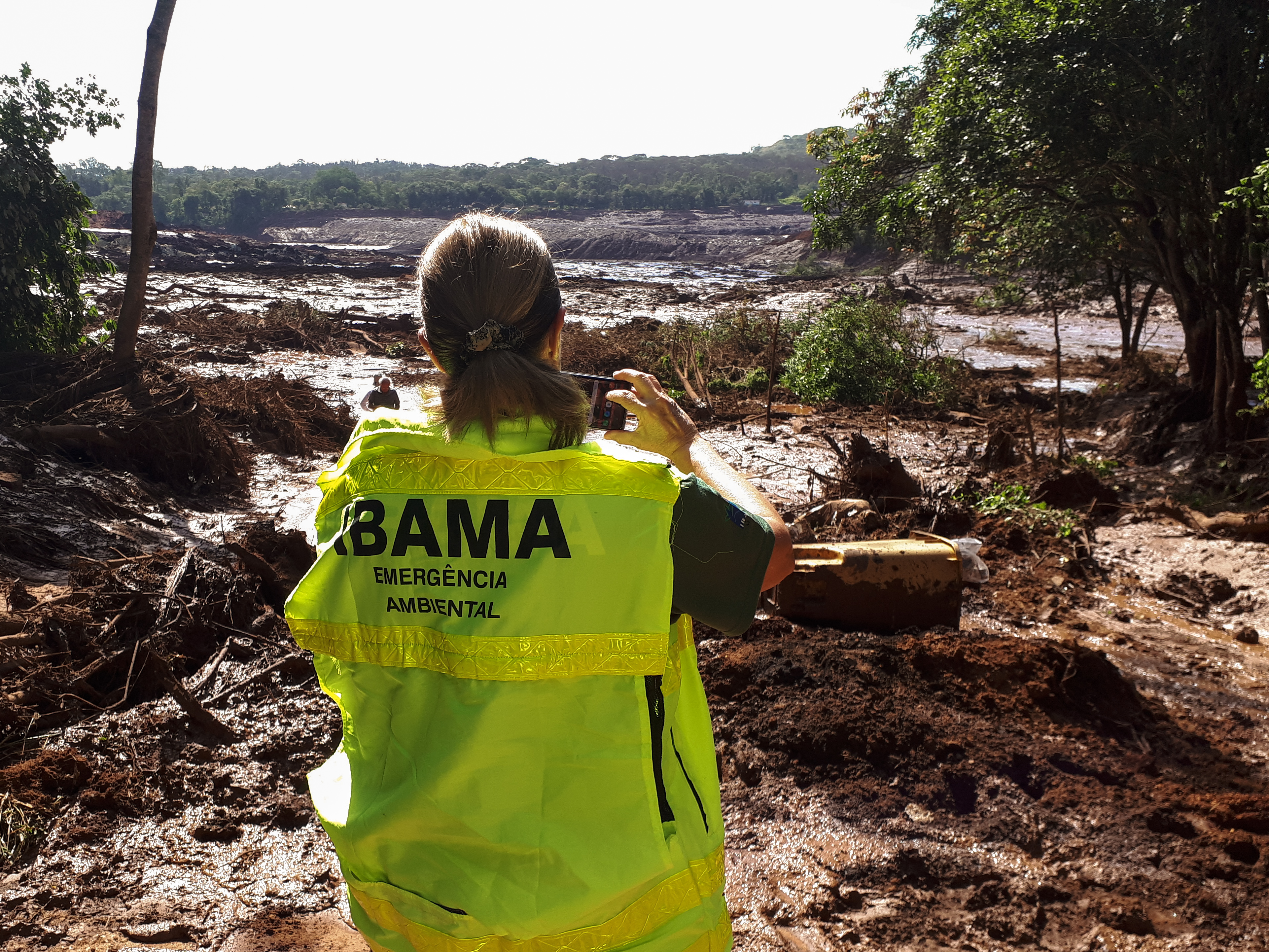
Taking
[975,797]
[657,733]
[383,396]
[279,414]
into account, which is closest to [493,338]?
[657,733]

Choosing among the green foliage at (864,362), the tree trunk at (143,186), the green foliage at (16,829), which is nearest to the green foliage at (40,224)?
the tree trunk at (143,186)

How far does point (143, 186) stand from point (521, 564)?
11.4 metres

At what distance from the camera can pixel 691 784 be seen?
122 cm

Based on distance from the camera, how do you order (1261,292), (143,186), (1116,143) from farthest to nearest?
(143,186)
(1116,143)
(1261,292)

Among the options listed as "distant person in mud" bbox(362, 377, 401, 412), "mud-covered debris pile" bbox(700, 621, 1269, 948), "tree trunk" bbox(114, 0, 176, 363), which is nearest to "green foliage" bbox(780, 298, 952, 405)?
"distant person in mud" bbox(362, 377, 401, 412)

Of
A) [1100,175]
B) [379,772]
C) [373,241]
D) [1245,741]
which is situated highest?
[373,241]

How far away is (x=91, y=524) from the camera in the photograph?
6.94m

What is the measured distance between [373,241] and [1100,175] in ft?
222

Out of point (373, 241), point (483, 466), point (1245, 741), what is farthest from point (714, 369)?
point (373, 241)

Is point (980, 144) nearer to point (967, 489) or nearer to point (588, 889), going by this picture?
point (967, 489)

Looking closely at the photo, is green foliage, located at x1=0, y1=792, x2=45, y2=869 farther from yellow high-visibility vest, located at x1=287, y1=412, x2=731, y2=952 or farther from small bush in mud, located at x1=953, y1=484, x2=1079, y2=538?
small bush in mud, located at x1=953, y1=484, x2=1079, y2=538

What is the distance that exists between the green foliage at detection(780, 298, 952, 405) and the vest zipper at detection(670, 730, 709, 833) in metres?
12.9

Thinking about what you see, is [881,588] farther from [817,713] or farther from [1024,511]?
[1024,511]

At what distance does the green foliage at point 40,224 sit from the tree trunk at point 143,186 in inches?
37.8
